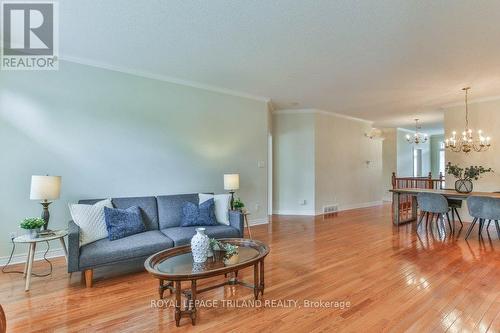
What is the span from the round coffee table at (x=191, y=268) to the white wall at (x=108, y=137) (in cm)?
197

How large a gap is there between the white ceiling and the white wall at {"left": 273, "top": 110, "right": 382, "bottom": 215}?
1.96 metres

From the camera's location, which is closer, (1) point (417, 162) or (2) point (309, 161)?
(2) point (309, 161)

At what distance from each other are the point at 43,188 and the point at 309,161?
5.53 m

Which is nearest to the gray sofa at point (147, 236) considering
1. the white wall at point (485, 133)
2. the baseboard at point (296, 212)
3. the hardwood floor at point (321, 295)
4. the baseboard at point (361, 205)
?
the hardwood floor at point (321, 295)

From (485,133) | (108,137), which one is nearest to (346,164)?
(485,133)

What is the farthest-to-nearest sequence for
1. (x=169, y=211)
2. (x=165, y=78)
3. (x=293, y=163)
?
(x=293, y=163) < (x=165, y=78) < (x=169, y=211)

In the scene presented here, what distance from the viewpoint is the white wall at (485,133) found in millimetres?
5527

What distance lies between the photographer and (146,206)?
144 inches

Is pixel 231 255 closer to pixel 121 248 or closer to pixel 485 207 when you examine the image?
Result: pixel 121 248

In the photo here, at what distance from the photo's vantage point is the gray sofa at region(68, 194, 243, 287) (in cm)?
270

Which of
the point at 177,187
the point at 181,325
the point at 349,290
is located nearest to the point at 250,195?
the point at 177,187

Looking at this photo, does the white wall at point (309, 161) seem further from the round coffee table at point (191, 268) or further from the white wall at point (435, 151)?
the white wall at point (435, 151)

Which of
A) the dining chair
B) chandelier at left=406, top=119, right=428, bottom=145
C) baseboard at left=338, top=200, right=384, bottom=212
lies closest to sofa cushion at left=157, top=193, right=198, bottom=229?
the dining chair

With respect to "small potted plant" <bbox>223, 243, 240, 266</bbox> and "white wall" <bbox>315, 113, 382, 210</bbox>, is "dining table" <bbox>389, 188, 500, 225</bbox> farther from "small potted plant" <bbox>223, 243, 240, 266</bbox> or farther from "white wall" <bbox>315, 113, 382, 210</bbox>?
"small potted plant" <bbox>223, 243, 240, 266</bbox>
